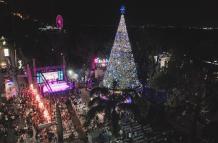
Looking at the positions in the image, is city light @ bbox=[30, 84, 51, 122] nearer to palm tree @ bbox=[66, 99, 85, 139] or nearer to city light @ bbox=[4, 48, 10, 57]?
palm tree @ bbox=[66, 99, 85, 139]

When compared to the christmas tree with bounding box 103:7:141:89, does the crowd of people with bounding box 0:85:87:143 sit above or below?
below

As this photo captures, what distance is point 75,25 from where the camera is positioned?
4472 cm

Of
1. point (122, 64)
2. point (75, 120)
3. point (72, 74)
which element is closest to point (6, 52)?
point (72, 74)

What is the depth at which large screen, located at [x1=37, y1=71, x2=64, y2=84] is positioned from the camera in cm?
2698

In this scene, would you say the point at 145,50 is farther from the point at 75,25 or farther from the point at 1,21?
the point at 1,21

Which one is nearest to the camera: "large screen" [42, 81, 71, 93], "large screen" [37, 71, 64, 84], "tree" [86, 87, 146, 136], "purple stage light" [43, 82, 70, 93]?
"tree" [86, 87, 146, 136]

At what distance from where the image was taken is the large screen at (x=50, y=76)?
1062 inches

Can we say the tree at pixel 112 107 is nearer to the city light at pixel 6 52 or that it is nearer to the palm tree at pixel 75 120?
the palm tree at pixel 75 120

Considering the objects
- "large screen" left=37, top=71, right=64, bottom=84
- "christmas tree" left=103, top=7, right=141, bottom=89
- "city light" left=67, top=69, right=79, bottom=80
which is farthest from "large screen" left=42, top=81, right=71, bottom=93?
"city light" left=67, top=69, right=79, bottom=80

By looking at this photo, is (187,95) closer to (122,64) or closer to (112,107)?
(122,64)

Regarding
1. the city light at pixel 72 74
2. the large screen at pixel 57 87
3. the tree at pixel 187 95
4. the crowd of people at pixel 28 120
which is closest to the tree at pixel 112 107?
the crowd of people at pixel 28 120

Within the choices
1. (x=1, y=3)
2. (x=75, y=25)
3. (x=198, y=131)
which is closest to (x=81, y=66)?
(x=75, y=25)

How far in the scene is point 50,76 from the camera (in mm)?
28016

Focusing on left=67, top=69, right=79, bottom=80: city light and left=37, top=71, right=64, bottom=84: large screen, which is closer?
left=37, top=71, right=64, bottom=84: large screen
